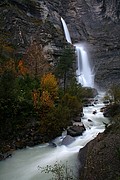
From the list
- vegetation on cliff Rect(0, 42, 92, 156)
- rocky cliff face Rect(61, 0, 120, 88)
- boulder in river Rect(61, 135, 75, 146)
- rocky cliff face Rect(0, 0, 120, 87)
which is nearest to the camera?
vegetation on cliff Rect(0, 42, 92, 156)

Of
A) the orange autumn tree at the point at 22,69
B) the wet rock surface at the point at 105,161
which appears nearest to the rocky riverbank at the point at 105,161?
the wet rock surface at the point at 105,161

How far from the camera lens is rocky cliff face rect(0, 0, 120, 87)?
6209cm

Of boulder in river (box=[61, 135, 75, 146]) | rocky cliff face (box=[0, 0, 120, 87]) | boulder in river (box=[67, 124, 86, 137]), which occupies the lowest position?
boulder in river (box=[61, 135, 75, 146])

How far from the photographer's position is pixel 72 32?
8181 centimetres

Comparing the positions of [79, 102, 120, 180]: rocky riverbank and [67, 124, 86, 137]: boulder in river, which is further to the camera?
[67, 124, 86, 137]: boulder in river

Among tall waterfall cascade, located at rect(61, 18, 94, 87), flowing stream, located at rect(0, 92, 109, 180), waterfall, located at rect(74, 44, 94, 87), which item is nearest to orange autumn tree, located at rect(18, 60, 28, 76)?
flowing stream, located at rect(0, 92, 109, 180)

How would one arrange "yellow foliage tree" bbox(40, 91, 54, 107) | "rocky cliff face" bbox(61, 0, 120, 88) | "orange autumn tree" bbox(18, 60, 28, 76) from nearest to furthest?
1. "yellow foliage tree" bbox(40, 91, 54, 107)
2. "orange autumn tree" bbox(18, 60, 28, 76)
3. "rocky cliff face" bbox(61, 0, 120, 88)

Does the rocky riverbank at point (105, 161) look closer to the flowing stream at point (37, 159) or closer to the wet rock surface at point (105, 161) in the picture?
the wet rock surface at point (105, 161)

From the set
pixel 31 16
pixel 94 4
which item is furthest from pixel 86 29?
pixel 31 16

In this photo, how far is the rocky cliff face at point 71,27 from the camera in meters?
62.1

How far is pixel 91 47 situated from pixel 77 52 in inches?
315

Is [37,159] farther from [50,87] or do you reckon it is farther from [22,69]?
[22,69]

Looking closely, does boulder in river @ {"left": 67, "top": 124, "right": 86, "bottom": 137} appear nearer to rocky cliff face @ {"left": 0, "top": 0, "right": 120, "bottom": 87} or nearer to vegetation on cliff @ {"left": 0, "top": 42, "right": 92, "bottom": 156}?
vegetation on cliff @ {"left": 0, "top": 42, "right": 92, "bottom": 156}

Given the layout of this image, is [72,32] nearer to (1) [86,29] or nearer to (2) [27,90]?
(1) [86,29]
